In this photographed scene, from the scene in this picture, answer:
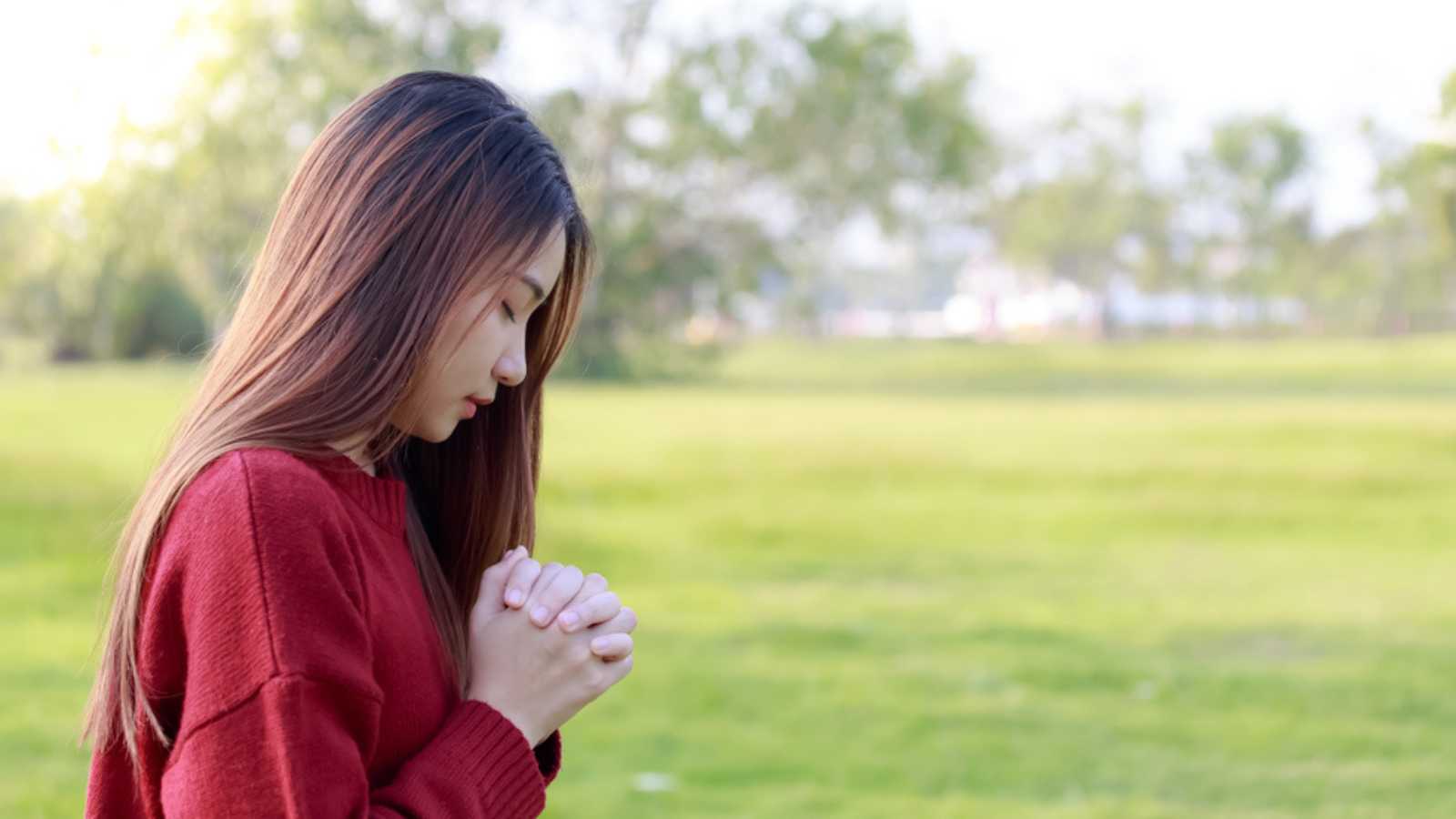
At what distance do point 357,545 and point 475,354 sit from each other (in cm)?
23

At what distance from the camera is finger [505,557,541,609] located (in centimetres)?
161

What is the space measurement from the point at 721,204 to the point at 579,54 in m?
5.08

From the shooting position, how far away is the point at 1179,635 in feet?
27.5

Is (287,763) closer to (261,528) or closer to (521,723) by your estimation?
(261,528)

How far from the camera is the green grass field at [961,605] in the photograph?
5691 millimetres

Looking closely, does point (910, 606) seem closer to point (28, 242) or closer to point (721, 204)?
point (721, 204)

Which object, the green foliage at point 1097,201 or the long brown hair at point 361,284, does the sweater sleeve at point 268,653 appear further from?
the green foliage at point 1097,201

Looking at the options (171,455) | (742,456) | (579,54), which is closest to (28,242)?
(579,54)

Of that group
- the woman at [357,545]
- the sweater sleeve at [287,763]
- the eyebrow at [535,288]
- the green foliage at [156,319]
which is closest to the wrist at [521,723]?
the woman at [357,545]

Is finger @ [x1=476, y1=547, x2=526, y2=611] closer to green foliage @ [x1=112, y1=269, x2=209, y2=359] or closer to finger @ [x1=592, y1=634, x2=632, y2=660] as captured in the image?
finger @ [x1=592, y1=634, x2=632, y2=660]

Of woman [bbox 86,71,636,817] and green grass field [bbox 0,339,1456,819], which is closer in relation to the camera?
woman [bbox 86,71,636,817]

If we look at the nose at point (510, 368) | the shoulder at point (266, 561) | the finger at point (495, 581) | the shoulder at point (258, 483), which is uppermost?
the nose at point (510, 368)

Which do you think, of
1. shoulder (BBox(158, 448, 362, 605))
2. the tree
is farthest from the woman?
the tree

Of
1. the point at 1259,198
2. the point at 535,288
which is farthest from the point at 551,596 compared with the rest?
the point at 1259,198
